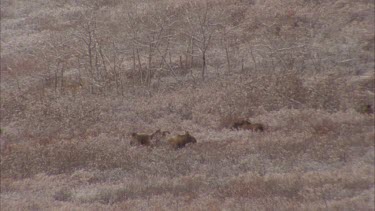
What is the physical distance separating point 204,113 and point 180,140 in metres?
2.89

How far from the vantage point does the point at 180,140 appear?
12.4m

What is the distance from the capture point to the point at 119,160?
38.7ft

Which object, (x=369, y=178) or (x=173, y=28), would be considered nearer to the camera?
(x=369, y=178)

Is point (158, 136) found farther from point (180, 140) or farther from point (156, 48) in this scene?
point (156, 48)

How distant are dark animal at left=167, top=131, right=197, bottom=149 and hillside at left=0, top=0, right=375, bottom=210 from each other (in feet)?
0.81

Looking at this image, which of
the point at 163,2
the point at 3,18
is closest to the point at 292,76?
the point at 163,2

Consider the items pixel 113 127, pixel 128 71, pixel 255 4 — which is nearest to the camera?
pixel 113 127

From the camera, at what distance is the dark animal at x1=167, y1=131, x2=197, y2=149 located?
1222cm

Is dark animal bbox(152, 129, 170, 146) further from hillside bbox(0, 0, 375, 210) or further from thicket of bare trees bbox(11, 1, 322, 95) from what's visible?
thicket of bare trees bbox(11, 1, 322, 95)

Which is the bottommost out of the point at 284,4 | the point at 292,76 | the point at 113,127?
the point at 113,127

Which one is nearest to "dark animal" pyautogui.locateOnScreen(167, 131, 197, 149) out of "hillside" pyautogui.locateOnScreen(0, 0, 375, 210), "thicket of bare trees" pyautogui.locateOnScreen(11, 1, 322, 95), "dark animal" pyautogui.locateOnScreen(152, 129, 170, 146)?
"hillside" pyautogui.locateOnScreen(0, 0, 375, 210)

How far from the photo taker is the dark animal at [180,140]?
12219 millimetres

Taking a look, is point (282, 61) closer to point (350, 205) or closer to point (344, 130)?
point (344, 130)

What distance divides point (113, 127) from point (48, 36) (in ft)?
52.2
